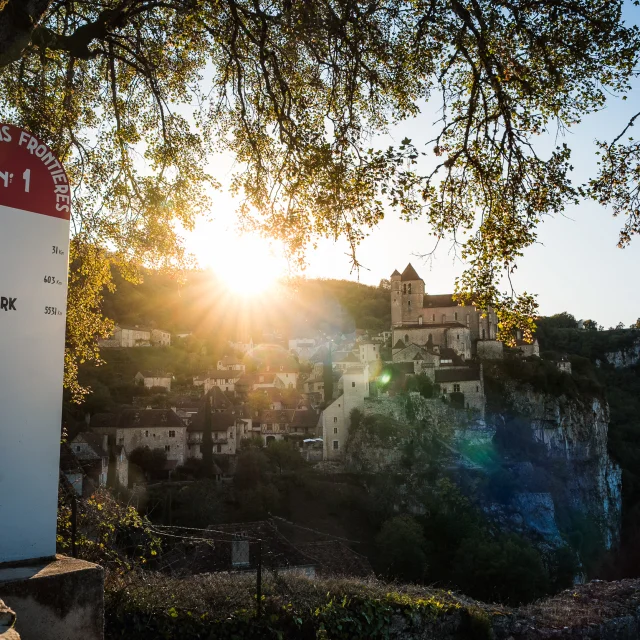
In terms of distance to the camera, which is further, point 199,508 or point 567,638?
point 199,508

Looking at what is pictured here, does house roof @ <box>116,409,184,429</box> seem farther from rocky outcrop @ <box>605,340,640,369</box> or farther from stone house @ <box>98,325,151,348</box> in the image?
rocky outcrop @ <box>605,340,640,369</box>

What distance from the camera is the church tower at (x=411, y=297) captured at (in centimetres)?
7031

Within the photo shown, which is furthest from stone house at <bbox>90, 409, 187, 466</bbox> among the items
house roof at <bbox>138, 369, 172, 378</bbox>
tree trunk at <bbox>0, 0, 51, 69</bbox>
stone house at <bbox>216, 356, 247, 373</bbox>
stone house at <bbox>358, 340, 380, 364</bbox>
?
tree trunk at <bbox>0, 0, 51, 69</bbox>

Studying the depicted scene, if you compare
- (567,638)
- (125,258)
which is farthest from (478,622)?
(125,258)

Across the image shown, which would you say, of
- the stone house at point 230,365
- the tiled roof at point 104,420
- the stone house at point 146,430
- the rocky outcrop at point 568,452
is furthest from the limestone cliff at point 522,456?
the stone house at point 230,365

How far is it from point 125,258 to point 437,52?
5.37 meters

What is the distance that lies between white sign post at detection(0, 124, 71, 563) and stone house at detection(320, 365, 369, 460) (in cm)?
4748

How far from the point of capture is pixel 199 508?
33688mm

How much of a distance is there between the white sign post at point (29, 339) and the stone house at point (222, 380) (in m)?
63.6

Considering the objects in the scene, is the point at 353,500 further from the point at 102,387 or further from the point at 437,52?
the point at 437,52

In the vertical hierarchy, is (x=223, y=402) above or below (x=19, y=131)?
below

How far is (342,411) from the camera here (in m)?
51.5

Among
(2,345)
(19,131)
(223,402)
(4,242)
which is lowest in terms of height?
(223,402)

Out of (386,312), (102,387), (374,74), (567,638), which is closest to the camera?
(567,638)
